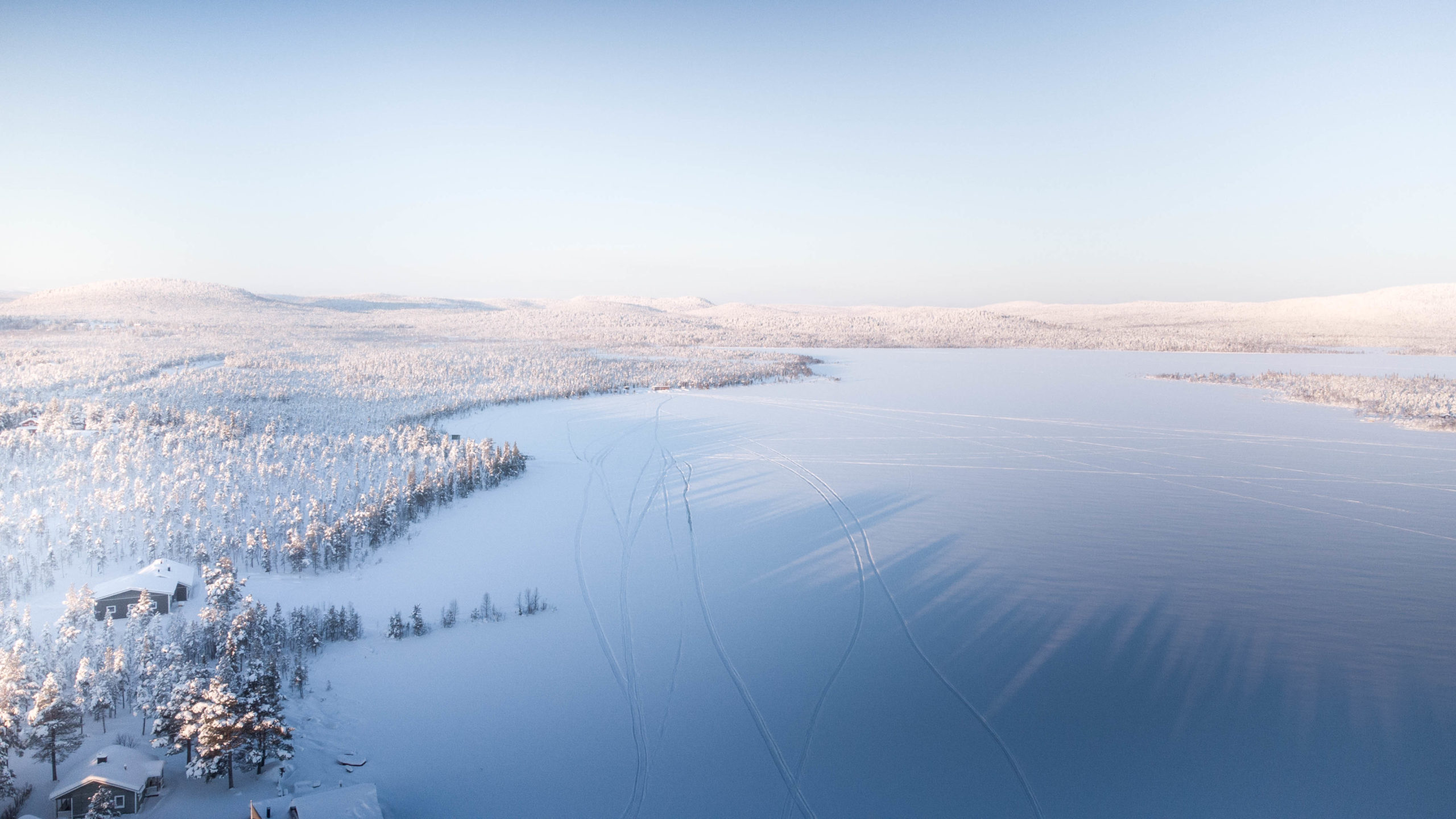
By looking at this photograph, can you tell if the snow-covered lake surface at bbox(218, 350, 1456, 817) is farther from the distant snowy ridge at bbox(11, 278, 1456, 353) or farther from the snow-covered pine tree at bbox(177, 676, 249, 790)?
the distant snowy ridge at bbox(11, 278, 1456, 353)

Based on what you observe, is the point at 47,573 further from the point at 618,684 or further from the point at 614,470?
the point at 614,470

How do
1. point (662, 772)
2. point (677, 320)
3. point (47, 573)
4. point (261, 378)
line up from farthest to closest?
point (677, 320), point (261, 378), point (47, 573), point (662, 772)

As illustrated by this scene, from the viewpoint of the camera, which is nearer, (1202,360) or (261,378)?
(261,378)

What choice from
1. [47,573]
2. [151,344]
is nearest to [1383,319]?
[47,573]

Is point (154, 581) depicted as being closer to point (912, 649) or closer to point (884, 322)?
point (912, 649)

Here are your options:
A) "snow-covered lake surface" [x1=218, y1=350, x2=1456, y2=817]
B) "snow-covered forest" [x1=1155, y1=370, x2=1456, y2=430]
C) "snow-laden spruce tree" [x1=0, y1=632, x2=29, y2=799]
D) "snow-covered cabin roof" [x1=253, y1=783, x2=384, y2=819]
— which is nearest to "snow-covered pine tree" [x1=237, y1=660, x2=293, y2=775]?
"snow-covered lake surface" [x1=218, y1=350, x2=1456, y2=817]

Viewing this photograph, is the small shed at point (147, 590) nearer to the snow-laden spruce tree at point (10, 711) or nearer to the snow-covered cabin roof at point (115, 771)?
the snow-laden spruce tree at point (10, 711)

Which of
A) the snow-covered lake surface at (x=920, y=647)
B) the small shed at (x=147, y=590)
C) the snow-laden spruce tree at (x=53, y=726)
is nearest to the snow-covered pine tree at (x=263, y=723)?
the snow-covered lake surface at (x=920, y=647)
